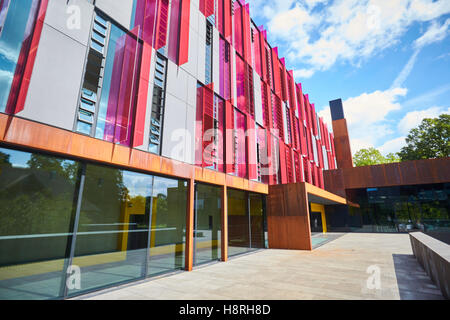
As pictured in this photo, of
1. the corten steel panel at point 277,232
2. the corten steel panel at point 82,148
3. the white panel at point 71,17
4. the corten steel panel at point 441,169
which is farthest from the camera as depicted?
the corten steel panel at point 441,169

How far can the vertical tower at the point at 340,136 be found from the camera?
36188 millimetres

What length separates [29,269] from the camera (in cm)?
546

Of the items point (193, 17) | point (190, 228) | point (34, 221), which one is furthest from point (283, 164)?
point (34, 221)

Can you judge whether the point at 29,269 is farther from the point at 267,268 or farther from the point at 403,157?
the point at 403,157

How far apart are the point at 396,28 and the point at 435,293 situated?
952 centimetres

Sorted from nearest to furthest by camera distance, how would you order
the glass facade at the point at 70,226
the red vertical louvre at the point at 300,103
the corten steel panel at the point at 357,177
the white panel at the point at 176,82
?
1. the glass facade at the point at 70,226
2. the white panel at the point at 176,82
3. the red vertical louvre at the point at 300,103
4. the corten steel panel at the point at 357,177

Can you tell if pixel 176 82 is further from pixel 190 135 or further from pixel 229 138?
pixel 229 138

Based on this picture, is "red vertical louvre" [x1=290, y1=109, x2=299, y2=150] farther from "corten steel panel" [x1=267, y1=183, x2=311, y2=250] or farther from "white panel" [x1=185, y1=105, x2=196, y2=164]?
"white panel" [x1=185, y1=105, x2=196, y2=164]

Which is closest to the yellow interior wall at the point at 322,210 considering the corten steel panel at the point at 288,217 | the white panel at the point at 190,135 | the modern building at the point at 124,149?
the corten steel panel at the point at 288,217

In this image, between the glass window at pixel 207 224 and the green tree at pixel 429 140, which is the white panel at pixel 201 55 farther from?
the green tree at pixel 429 140

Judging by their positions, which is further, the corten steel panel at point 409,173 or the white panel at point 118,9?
the corten steel panel at point 409,173

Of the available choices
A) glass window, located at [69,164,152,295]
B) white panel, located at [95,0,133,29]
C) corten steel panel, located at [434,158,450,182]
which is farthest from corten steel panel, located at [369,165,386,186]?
white panel, located at [95,0,133,29]

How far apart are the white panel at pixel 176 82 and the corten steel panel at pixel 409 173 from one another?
89.6 ft
